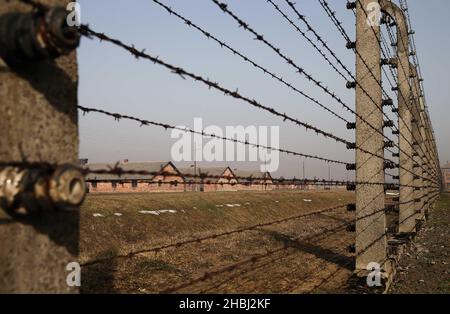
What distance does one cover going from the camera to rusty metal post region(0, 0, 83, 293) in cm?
162

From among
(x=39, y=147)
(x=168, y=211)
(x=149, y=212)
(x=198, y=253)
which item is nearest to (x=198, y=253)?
(x=198, y=253)

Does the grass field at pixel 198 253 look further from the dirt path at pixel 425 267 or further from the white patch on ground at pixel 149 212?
the dirt path at pixel 425 267

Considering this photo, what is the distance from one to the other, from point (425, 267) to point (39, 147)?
8303 millimetres

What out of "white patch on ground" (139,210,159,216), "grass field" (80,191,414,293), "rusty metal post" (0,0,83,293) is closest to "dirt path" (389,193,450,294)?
"grass field" (80,191,414,293)

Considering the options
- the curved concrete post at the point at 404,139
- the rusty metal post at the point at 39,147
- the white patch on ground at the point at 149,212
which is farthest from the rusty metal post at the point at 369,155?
the white patch on ground at the point at 149,212

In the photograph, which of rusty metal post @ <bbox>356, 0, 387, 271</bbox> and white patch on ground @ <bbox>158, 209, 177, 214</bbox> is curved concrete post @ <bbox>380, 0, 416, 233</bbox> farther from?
white patch on ground @ <bbox>158, 209, 177, 214</bbox>

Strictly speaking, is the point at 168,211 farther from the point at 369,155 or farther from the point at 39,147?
the point at 39,147

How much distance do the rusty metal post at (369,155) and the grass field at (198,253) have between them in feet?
2.68

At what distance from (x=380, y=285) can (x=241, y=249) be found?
21.4 feet
